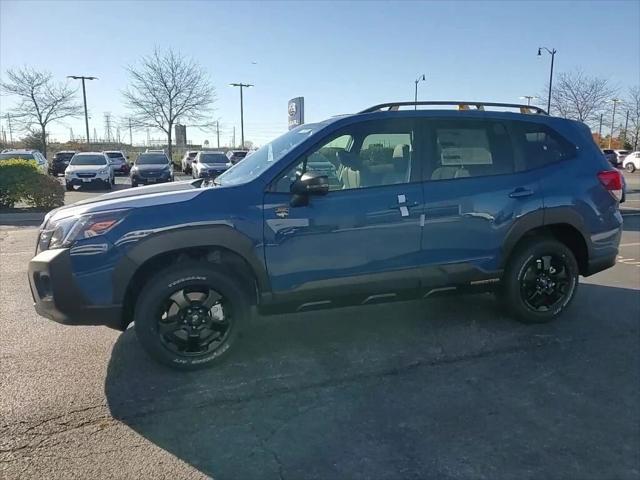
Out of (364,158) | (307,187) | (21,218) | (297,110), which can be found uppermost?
(297,110)

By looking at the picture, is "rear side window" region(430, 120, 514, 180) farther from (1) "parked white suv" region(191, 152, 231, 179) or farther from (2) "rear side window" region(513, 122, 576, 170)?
(1) "parked white suv" region(191, 152, 231, 179)

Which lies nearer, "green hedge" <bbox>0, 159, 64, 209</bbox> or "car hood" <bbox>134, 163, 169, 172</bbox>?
"green hedge" <bbox>0, 159, 64, 209</bbox>

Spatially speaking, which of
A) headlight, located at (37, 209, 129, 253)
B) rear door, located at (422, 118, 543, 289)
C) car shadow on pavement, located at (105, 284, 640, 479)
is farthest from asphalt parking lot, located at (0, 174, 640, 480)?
headlight, located at (37, 209, 129, 253)

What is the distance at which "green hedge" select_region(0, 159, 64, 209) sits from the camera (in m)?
12.6

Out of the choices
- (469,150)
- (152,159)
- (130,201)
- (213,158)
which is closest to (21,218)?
(130,201)

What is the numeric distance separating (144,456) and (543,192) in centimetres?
374

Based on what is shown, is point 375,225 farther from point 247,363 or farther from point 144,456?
point 144,456

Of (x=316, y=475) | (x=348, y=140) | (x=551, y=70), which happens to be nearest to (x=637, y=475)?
(x=316, y=475)

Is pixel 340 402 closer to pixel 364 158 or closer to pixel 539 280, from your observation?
pixel 364 158

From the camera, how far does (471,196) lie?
414 cm

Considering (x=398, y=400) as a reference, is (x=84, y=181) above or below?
above

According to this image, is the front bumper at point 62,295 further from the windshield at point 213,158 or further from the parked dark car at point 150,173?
the windshield at point 213,158

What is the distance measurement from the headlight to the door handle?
3119mm

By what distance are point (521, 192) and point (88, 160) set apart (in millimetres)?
20610
